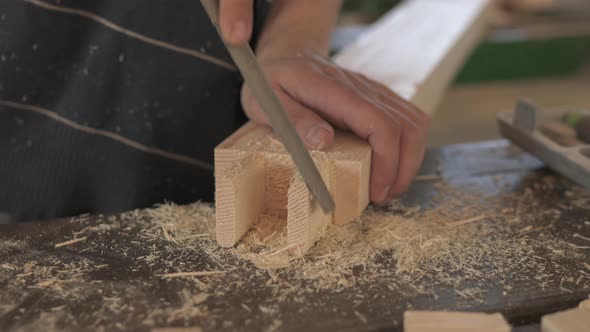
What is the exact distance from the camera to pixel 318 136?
1179 millimetres

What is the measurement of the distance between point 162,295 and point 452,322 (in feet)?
1.39

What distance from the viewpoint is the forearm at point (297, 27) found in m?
1.47

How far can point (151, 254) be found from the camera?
43.2 inches

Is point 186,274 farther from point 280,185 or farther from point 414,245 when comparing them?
point 414,245

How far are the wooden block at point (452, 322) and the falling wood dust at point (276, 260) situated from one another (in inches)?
3.2

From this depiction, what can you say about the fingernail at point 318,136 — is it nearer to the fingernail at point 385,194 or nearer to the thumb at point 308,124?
the thumb at point 308,124

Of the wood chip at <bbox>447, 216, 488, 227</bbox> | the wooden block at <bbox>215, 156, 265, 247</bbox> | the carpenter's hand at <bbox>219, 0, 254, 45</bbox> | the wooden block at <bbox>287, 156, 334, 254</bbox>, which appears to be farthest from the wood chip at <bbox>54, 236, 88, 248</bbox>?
the wood chip at <bbox>447, 216, 488, 227</bbox>

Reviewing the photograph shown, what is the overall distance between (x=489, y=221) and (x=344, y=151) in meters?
0.32

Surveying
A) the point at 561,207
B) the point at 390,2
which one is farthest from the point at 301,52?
the point at 390,2

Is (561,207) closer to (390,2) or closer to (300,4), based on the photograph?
(300,4)

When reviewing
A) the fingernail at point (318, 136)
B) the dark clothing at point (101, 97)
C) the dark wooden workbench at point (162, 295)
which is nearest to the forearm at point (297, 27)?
the dark clothing at point (101, 97)

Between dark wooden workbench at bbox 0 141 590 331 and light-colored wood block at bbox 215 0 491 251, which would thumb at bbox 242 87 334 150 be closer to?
light-colored wood block at bbox 215 0 491 251

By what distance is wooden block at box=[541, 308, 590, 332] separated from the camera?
0.87m

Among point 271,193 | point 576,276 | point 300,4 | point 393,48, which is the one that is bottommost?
point 576,276
